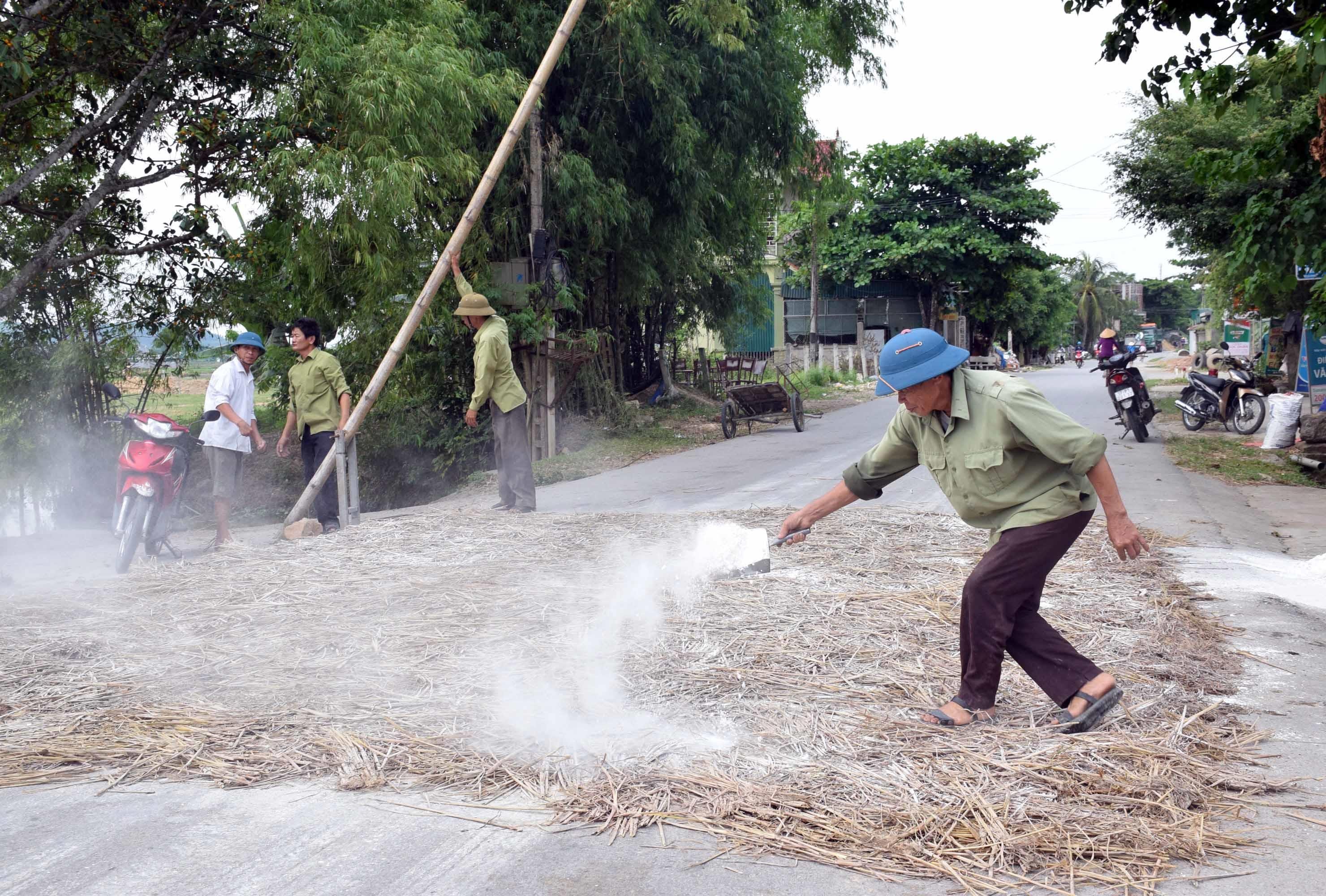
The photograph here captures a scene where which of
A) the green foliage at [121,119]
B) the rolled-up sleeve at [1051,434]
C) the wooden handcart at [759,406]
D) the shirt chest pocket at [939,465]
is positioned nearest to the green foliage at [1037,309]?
→ the wooden handcart at [759,406]

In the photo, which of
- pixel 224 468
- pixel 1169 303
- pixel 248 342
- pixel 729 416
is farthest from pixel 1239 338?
pixel 1169 303

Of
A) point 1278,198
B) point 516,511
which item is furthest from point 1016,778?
point 1278,198

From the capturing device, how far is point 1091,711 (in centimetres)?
351

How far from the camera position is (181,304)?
13992 mm

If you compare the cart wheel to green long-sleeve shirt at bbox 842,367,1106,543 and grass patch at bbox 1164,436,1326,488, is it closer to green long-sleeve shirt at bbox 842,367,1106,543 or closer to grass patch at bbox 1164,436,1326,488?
grass patch at bbox 1164,436,1326,488

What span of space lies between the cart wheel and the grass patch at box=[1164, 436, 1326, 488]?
646 cm

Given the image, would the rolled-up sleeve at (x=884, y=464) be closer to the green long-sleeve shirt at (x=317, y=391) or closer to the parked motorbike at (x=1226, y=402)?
the green long-sleeve shirt at (x=317, y=391)

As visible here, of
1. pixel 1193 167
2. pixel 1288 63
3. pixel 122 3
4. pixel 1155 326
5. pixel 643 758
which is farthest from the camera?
pixel 1155 326

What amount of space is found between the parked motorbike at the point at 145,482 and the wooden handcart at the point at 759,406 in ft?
33.8

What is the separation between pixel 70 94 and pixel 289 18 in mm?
3027

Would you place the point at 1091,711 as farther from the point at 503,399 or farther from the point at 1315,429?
the point at 1315,429

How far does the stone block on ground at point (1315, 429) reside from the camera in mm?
11781

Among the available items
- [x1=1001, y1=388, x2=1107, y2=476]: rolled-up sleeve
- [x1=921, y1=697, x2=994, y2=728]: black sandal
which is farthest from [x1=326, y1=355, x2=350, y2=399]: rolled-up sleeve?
[x1=1001, y1=388, x2=1107, y2=476]: rolled-up sleeve

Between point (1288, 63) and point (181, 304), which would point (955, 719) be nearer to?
point (1288, 63)
